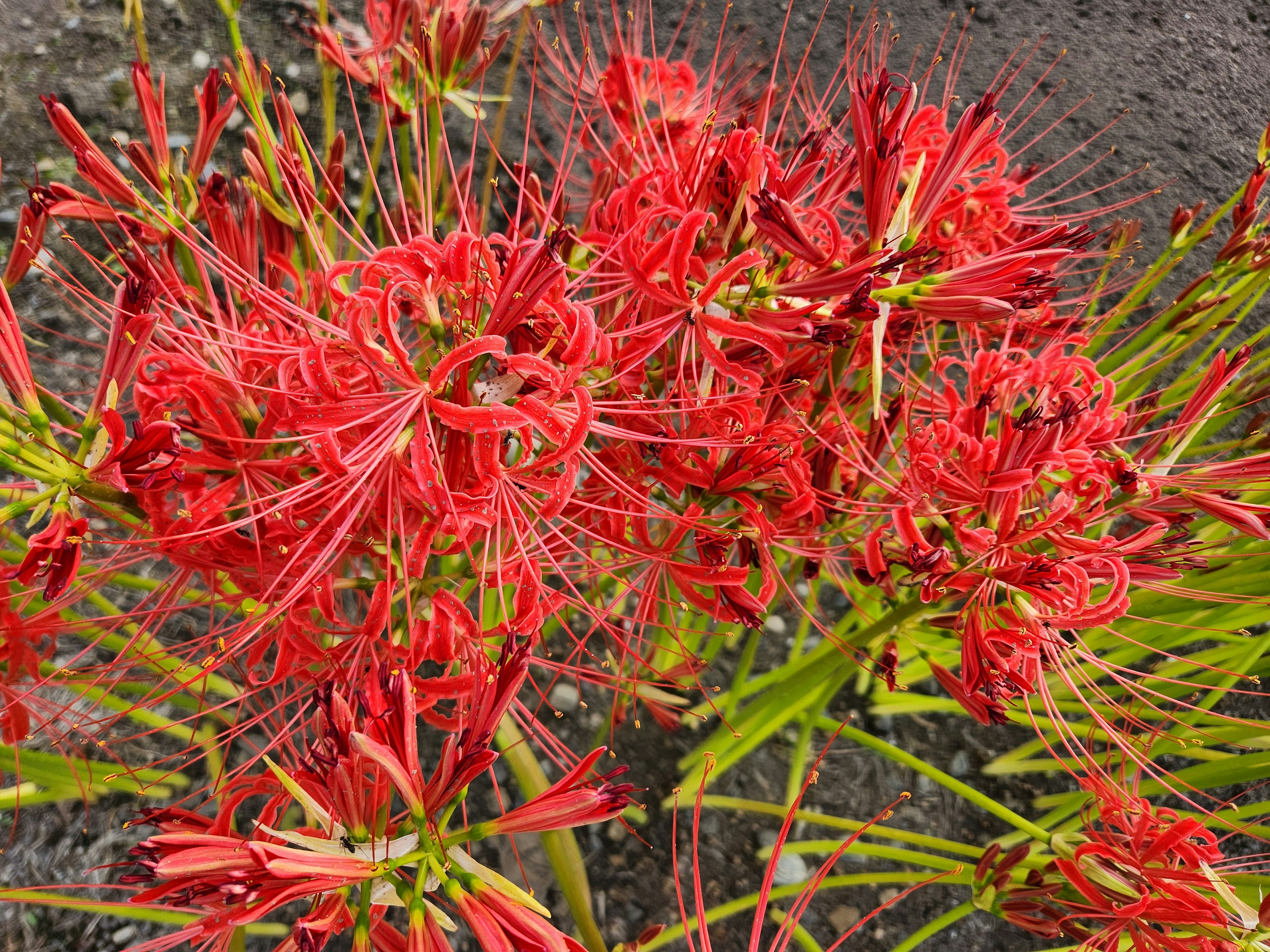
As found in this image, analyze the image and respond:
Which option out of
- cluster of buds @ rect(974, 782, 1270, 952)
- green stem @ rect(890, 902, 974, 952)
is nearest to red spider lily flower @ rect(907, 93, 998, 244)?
cluster of buds @ rect(974, 782, 1270, 952)

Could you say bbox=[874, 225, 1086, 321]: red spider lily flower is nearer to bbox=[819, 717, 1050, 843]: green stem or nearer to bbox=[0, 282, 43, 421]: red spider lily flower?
bbox=[819, 717, 1050, 843]: green stem

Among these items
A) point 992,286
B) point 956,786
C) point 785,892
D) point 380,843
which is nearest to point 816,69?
point 992,286

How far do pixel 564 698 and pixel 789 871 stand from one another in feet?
1.80

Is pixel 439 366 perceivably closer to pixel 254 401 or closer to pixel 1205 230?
pixel 254 401

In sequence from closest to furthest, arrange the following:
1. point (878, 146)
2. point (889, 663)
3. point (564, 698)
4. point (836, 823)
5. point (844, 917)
Result: point (878, 146) → point (889, 663) → point (836, 823) → point (844, 917) → point (564, 698)

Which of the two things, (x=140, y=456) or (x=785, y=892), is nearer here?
(x=140, y=456)

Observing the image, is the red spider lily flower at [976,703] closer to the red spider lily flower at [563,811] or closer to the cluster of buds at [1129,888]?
→ the cluster of buds at [1129,888]

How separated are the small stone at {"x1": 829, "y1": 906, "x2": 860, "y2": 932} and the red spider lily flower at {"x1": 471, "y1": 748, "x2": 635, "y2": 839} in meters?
1.11

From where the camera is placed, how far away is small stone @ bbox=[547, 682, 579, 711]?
5.38 ft

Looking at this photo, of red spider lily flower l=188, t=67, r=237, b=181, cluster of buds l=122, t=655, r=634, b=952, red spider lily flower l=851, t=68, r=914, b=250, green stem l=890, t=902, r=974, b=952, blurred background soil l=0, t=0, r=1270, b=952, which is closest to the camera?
cluster of buds l=122, t=655, r=634, b=952

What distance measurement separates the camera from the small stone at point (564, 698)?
64.6 inches

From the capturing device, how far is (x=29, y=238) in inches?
30.8

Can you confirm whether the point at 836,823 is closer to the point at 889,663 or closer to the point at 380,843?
the point at 889,663

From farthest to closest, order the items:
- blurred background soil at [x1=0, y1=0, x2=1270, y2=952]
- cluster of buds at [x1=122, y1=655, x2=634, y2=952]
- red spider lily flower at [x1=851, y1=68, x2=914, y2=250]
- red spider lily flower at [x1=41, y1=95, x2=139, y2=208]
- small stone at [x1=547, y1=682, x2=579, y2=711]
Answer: small stone at [x1=547, y1=682, x2=579, y2=711] < blurred background soil at [x1=0, y1=0, x2=1270, y2=952] < red spider lily flower at [x1=41, y1=95, x2=139, y2=208] < red spider lily flower at [x1=851, y1=68, x2=914, y2=250] < cluster of buds at [x1=122, y1=655, x2=634, y2=952]
